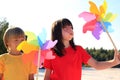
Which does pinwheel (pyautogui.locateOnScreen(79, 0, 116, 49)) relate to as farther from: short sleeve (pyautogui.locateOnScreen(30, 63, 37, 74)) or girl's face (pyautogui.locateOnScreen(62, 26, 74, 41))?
short sleeve (pyautogui.locateOnScreen(30, 63, 37, 74))

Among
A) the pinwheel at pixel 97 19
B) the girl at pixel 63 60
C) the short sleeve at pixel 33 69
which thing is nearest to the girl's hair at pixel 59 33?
the girl at pixel 63 60

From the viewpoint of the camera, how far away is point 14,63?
3.71m

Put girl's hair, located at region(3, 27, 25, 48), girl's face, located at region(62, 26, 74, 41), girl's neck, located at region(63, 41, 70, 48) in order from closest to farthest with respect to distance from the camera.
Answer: girl's face, located at region(62, 26, 74, 41) < girl's neck, located at region(63, 41, 70, 48) < girl's hair, located at region(3, 27, 25, 48)

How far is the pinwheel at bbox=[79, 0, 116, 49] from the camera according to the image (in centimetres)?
340

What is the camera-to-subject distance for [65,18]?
3.50 meters

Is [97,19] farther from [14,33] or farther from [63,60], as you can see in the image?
[14,33]

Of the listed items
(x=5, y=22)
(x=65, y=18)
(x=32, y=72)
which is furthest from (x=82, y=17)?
(x=5, y=22)

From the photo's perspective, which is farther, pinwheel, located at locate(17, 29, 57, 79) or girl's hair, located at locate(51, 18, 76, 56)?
girl's hair, located at locate(51, 18, 76, 56)

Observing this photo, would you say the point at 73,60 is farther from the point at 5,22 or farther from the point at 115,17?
the point at 5,22

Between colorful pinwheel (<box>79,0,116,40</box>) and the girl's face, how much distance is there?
0.39ft

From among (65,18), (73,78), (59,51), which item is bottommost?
(73,78)

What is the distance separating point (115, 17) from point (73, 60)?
51 centimetres

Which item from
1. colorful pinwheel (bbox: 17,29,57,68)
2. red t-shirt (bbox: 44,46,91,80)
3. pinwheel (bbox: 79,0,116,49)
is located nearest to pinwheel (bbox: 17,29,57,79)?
colorful pinwheel (bbox: 17,29,57,68)

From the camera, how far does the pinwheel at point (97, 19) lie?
3.40m
